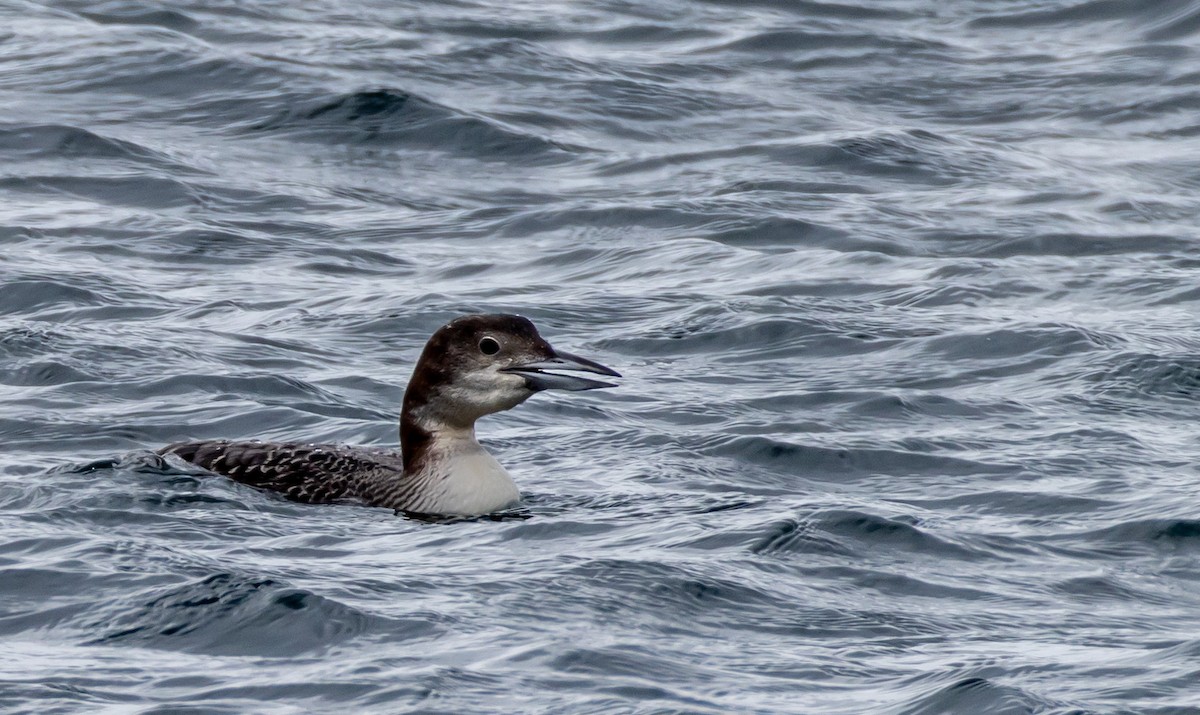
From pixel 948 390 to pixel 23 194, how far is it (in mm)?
6709

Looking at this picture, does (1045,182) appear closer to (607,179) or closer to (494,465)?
(607,179)

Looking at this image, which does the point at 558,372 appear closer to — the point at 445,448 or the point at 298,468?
the point at 445,448

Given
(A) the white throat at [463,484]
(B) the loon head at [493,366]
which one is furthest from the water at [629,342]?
(B) the loon head at [493,366]

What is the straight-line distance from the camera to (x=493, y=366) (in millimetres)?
8906

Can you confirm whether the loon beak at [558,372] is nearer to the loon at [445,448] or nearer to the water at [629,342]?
the loon at [445,448]

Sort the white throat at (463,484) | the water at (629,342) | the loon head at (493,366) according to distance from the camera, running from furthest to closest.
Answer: the loon head at (493,366) → the white throat at (463,484) → the water at (629,342)

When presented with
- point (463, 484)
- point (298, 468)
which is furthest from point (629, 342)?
point (298, 468)

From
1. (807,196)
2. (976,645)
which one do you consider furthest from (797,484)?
(807,196)

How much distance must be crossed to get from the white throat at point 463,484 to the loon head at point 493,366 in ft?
0.69

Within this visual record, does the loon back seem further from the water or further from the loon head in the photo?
the loon head

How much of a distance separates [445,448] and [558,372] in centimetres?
58

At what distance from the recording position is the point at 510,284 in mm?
12875

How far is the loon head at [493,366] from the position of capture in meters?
8.88

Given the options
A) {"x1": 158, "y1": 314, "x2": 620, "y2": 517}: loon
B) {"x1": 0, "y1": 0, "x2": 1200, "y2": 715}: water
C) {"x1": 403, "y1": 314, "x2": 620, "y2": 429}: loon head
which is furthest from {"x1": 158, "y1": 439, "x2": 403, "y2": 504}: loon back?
{"x1": 403, "y1": 314, "x2": 620, "y2": 429}: loon head
